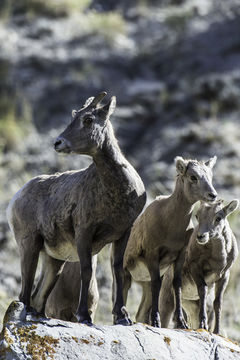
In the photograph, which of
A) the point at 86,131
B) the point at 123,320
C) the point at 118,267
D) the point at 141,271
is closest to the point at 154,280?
the point at 118,267

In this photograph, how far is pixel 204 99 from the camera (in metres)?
23.1

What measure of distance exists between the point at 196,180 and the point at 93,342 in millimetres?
2436

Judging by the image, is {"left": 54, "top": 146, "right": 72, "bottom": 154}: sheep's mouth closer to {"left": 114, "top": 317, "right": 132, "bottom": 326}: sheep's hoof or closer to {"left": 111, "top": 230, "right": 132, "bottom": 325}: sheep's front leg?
{"left": 111, "top": 230, "right": 132, "bottom": 325}: sheep's front leg

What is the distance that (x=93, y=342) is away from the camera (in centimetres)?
680

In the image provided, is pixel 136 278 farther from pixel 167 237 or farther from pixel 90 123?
pixel 90 123

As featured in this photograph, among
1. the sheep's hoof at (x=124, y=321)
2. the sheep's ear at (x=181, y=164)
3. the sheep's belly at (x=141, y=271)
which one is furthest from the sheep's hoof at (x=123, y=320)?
the sheep's ear at (x=181, y=164)

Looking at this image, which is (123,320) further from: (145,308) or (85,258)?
(145,308)

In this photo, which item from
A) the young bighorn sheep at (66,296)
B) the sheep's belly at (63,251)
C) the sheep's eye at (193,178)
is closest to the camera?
the sheep's belly at (63,251)

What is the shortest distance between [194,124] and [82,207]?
47.7 ft

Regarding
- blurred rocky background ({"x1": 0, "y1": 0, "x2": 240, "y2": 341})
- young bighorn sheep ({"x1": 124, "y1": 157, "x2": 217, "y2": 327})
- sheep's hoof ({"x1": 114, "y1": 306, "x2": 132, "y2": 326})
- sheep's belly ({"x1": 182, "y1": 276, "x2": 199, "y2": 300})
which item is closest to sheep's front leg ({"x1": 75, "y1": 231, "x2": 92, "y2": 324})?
sheep's hoof ({"x1": 114, "y1": 306, "x2": 132, "y2": 326})

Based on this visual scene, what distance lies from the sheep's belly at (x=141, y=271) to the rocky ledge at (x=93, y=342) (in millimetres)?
1677

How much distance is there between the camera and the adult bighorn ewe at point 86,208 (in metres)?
7.55

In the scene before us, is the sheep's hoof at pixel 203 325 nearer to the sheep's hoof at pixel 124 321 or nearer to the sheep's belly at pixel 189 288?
the sheep's belly at pixel 189 288

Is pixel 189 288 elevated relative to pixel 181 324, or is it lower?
elevated
